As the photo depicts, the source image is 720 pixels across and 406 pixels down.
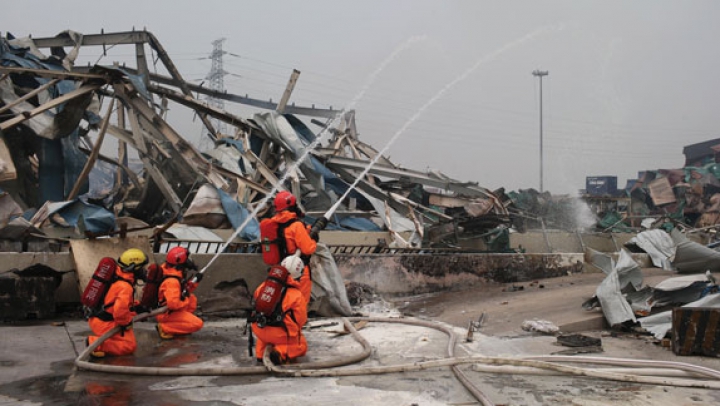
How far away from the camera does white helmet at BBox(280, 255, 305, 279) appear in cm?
566

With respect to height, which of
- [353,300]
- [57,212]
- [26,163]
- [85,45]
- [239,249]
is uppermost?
[85,45]

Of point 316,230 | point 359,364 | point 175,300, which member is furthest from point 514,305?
point 175,300

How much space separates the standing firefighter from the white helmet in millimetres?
340

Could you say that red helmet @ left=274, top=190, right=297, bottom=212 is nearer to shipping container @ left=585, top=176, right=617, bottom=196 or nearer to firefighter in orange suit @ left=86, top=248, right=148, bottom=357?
firefighter in orange suit @ left=86, top=248, right=148, bottom=357

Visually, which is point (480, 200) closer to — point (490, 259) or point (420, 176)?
point (420, 176)

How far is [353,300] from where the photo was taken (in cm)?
951

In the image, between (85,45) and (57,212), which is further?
(85,45)

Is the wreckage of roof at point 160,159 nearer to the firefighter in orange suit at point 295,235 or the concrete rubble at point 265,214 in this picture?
the concrete rubble at point 265,214

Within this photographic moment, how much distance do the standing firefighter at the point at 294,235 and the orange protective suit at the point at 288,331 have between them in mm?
399

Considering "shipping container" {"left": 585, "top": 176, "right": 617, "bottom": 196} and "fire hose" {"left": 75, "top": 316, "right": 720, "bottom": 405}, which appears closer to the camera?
"fire hose" {"left": 75, "top": 316, "right": 720, "bottom": 405}

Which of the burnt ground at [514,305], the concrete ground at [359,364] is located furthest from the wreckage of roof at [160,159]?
the concrete ground at [359,364]

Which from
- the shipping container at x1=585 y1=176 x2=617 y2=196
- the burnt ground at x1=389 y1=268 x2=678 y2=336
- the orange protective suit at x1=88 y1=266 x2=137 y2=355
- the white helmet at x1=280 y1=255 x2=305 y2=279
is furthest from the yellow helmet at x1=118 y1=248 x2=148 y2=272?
the shipping container at x1=585 y1=176 x2=617 y2=196

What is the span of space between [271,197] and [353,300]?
3456 mm

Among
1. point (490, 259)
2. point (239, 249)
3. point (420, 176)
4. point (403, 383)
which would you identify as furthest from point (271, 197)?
point (403, 383)
